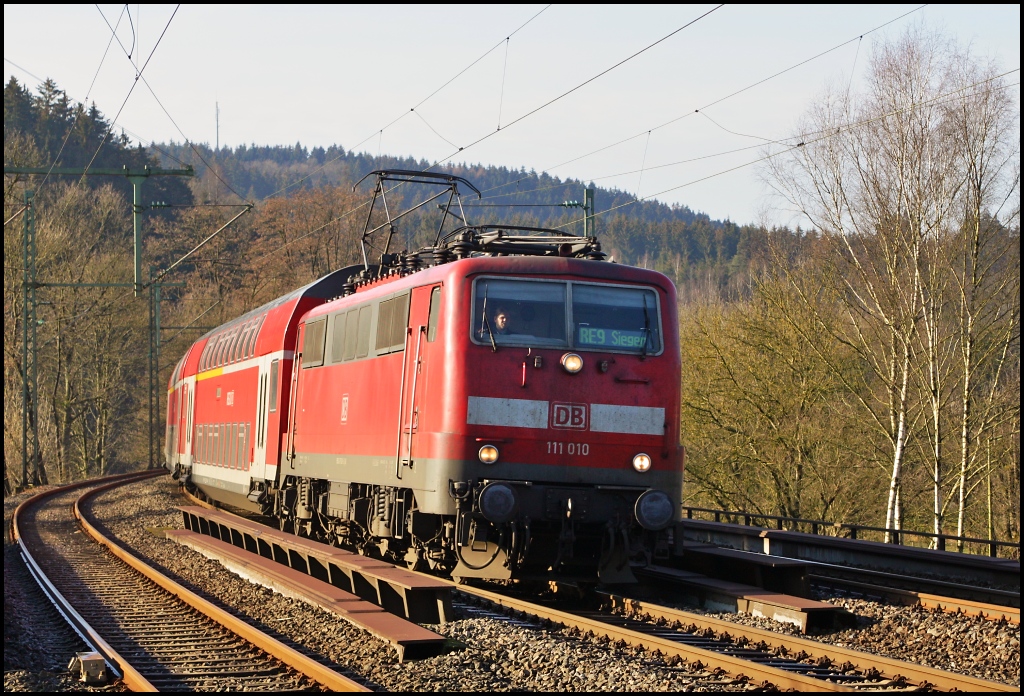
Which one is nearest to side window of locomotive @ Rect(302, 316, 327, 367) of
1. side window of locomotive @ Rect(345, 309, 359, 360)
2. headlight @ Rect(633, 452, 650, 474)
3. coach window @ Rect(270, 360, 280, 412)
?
side window of locomotive @ Rect(345, 309, 359, 360)

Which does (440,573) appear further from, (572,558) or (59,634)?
(59,634)

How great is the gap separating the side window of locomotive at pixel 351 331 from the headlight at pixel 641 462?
4.45 metres

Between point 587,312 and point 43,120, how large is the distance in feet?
257

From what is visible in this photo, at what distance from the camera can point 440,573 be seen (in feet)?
42.5

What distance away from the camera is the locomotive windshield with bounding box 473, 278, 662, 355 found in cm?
1093

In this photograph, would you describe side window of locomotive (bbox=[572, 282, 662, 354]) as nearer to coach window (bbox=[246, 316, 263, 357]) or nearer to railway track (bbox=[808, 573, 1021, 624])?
railway track (bbox=[808, 573, 1021, 624])

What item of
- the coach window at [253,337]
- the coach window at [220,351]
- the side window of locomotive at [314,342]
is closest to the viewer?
the side window of locomotive at [314,342]

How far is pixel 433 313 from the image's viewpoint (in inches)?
445

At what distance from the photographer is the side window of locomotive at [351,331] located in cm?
1394

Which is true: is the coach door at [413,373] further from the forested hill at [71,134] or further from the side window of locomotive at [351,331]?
the forested hill at [71,134]

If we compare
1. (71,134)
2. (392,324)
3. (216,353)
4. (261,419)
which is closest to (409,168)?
(71,134)

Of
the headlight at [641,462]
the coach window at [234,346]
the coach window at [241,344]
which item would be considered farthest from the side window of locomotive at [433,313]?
the coach window at [234,346]

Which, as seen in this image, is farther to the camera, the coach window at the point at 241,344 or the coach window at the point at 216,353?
the coach window at the point at 216,353

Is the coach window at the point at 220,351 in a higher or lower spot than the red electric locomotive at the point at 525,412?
higher
